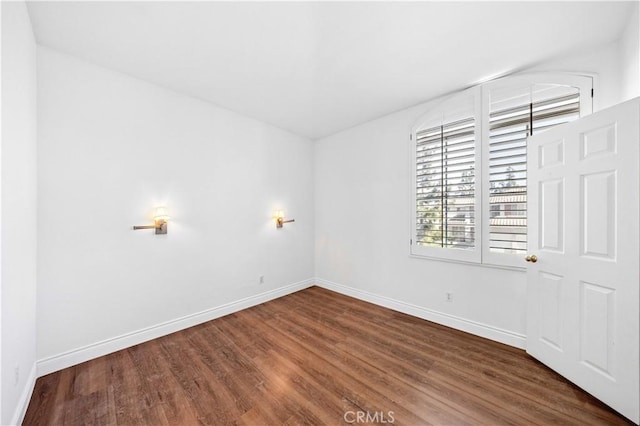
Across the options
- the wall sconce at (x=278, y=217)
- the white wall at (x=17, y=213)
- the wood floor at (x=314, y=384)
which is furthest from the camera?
the wall sconce at (x=278, y=217)

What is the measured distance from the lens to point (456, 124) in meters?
2.89

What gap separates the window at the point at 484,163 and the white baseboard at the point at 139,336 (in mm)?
2617

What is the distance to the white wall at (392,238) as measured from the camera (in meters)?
2.49

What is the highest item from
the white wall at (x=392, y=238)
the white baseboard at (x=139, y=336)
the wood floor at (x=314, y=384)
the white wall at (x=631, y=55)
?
the white wall at (x=631, y=55)

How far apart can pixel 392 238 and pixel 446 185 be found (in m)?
1.05

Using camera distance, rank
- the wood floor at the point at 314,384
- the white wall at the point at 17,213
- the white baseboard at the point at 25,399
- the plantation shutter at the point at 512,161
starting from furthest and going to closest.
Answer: the plantation shutter at the point at 512,161
the wood floor at the point at 314,384
the white baseboard at the point at 25,399
the white wall at the point at 17,213

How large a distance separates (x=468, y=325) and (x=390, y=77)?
9.85 feet

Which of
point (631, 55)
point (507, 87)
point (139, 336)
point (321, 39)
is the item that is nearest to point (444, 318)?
point (507, 87)

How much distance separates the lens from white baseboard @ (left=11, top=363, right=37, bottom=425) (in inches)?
61.3

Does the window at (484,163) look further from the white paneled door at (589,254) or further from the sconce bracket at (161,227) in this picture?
the sconce bracket at (161,227)

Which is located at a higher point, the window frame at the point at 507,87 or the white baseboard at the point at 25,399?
the window frame at the point at 507,87

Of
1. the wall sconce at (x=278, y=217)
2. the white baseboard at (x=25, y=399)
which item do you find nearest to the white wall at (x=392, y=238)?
the wall sconce at (x=278, y=217)

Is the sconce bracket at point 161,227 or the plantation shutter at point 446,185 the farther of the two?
the plantation shutter at point 446,185
